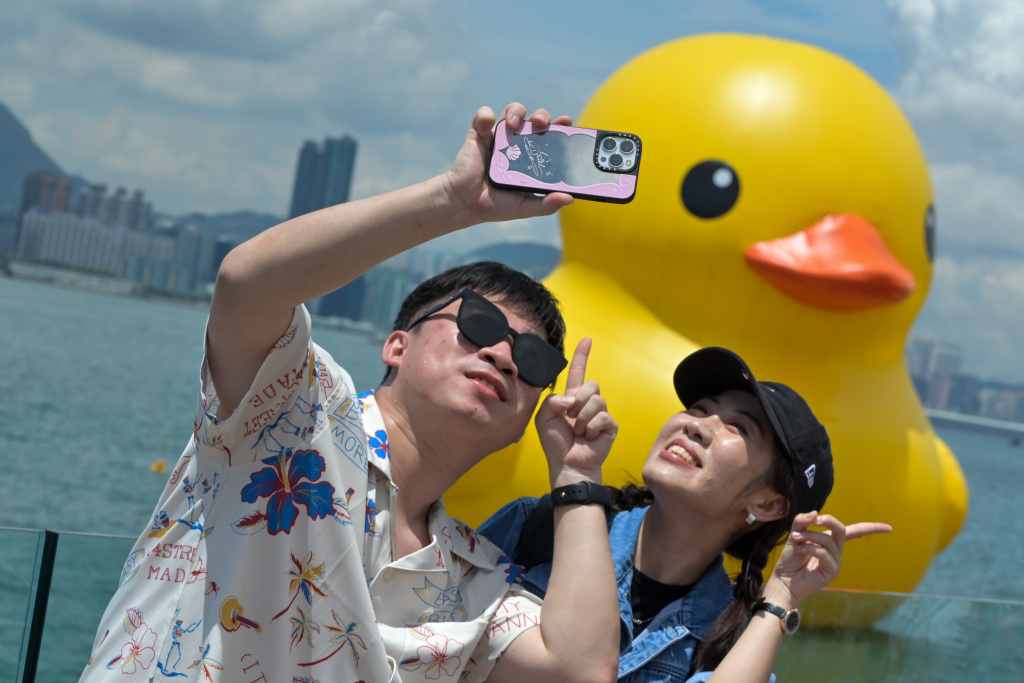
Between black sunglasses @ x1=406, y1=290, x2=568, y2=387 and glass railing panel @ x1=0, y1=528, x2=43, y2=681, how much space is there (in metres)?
1.18

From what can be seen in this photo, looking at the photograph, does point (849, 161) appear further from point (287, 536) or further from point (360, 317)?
point (360, 317)

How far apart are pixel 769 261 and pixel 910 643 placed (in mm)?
1830

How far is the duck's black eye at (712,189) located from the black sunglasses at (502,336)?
2.56m

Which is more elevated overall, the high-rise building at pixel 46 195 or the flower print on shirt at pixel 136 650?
the high-rise building at pixel 46 195

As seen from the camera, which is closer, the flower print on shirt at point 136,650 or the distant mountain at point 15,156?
the flower print on shirt at point 136,650

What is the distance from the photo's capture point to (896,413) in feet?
15.2

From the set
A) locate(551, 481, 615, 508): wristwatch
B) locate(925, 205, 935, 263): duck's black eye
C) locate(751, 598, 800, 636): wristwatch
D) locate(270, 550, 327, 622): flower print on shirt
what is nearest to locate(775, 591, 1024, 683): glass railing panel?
locate(751, 598, 800, 636): wristwatch

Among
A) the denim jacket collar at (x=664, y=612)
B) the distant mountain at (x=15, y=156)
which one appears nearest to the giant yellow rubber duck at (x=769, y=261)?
the denim jacket collar at (x=664, y=612)

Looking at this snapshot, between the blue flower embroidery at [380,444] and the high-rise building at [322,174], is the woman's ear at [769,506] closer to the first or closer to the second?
the blue flower embroidery at [380,444]

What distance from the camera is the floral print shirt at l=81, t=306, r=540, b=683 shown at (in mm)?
1552

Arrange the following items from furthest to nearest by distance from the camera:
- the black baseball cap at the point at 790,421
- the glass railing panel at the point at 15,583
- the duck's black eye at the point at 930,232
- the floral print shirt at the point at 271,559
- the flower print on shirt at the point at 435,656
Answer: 1. the duck's black eye at the point at 930,232
2. the glass railing panel at the point at 15,583
3. the black baseball cap at the point at 790,421
4. the flower print on shirt at the point at 435,656
5. the floral print shirt at the point at 271,559

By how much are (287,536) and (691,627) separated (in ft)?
3.19

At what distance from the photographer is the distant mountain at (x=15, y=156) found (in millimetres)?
141625

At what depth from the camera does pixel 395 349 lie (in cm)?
198
